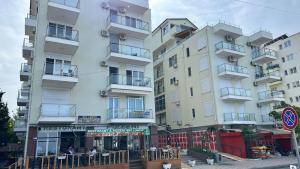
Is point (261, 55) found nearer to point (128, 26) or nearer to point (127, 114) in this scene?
point (128, 26)

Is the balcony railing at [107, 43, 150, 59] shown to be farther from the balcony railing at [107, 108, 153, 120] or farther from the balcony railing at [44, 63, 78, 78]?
the balcony railing at [107, 108, 153, 120]

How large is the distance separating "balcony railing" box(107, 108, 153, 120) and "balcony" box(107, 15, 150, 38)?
25.9ft

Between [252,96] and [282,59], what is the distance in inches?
695

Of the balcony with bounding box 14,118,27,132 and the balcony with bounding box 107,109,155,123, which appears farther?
the balcony with bounding box 14,118,27,132

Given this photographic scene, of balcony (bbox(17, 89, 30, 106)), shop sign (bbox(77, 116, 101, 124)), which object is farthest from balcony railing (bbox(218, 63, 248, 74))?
balcony (bbox(17, 89, 30, 106))

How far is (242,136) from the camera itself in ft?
82.2

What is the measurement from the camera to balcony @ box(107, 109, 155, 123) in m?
21.4

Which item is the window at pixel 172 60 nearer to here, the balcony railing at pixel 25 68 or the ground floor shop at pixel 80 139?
the ground floor shop at pixel 80 139

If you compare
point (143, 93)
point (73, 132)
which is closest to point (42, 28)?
point (73, 132)

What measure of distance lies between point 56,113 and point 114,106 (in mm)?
5462

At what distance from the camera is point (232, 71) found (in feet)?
97.2

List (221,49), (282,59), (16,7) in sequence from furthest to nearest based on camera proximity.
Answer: (282,59) → (221,49) → (16,7)

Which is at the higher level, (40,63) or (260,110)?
(40,63)

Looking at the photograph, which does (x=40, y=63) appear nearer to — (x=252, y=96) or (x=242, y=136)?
(x=242, y=136)
